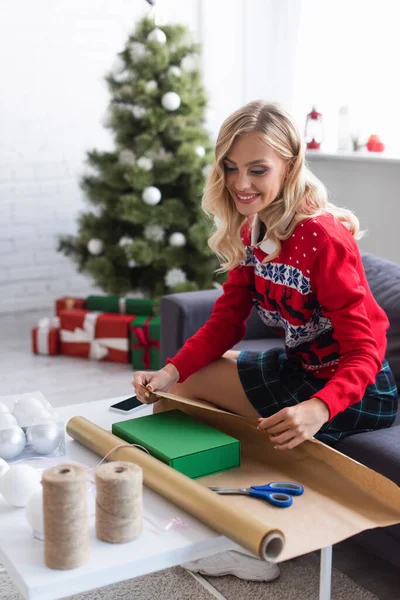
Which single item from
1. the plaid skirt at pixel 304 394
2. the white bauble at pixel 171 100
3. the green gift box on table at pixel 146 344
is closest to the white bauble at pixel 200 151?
the white bauble at pixel 171 100

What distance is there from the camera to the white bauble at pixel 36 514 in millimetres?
1192

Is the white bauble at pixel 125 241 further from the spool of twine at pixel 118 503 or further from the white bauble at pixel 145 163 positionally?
the spool of twine at pixel 118 503

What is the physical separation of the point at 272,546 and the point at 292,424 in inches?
12.2

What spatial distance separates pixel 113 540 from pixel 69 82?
342 centimetres

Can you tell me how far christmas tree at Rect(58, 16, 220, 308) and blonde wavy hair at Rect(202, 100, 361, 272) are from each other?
1598 mm

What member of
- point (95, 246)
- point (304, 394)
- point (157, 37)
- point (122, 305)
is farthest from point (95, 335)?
point (304, 394)

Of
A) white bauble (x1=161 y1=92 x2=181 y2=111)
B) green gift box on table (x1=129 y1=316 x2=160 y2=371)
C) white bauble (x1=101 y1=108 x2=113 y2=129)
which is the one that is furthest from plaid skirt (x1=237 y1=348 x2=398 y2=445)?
white bauble (x1=101 y1=108 x2=113 y2=129)

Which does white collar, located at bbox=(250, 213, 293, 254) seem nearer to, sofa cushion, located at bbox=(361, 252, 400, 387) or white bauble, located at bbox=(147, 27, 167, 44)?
sofa cushion, located at bbox=(361, 252, 400, 387)

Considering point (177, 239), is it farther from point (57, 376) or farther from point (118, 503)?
point (118, 503)

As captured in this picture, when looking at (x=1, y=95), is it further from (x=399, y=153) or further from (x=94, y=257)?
(x=399, y=153)

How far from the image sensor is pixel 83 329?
140 inches

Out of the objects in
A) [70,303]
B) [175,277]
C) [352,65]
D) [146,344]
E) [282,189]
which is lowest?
[146,344]

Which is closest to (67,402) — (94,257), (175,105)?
(94,257)

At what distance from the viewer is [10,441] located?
150cm
